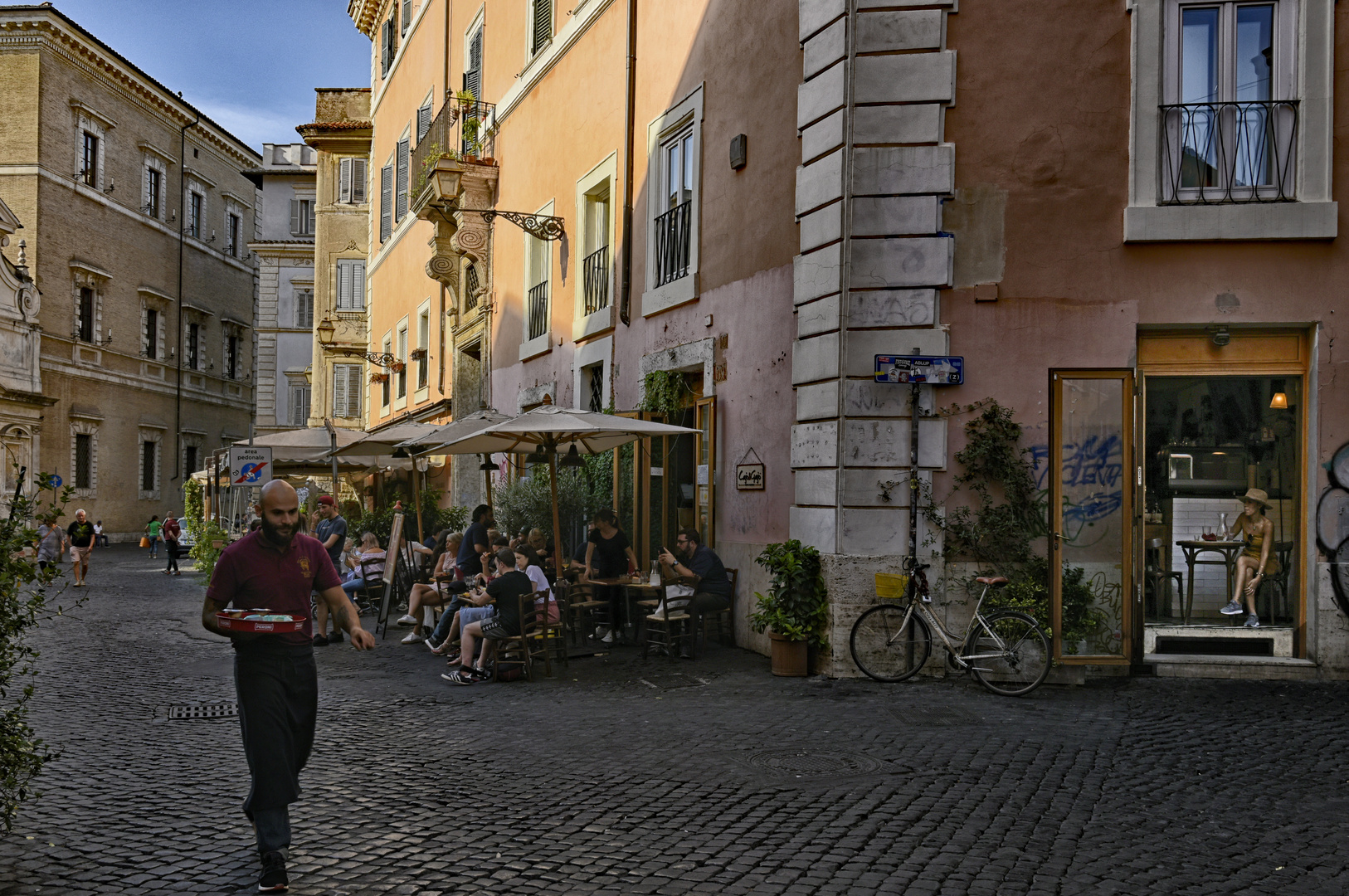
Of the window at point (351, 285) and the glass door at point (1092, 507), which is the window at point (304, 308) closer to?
the window at point (351, 285)

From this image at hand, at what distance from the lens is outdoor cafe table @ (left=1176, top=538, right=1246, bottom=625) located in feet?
34.7

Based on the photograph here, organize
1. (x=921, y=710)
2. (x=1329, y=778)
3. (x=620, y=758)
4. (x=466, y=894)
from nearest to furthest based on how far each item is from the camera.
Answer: (x=466, y=894), (x=1329, y=778), (x=620, y=758), (x=921, y=710)

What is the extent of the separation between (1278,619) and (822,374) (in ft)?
14.7

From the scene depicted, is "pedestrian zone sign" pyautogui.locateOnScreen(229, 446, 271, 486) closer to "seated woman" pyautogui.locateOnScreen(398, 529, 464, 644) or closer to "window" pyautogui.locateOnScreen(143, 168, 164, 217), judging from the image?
"seated woman" pyautogui.locateOnScreen(398, 529, 464, 644)

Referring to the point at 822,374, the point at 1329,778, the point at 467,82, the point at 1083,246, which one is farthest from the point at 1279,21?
the point at 467,82

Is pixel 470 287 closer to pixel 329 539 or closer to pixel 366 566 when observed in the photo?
pixel 366 566

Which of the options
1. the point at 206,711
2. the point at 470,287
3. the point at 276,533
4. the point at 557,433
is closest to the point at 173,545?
the point at 470,287

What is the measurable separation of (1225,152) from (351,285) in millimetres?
32627

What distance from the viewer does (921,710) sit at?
8.51m

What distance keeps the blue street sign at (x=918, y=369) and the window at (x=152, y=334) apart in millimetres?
38414

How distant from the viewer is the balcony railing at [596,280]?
16.2 meters

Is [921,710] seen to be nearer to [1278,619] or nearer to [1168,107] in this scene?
[1278,619]

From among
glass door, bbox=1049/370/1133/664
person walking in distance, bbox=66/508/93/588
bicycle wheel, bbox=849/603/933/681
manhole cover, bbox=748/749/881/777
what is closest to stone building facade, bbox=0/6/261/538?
person walking in distance, bbox=66/508/93/588

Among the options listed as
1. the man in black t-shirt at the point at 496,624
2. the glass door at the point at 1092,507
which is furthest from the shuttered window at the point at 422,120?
the glass door at the point at 1092,507
